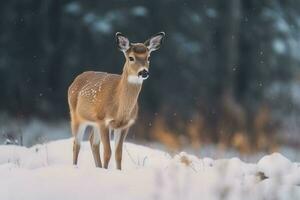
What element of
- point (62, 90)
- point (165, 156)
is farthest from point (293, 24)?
point (165, 156)

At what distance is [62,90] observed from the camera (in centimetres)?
1380

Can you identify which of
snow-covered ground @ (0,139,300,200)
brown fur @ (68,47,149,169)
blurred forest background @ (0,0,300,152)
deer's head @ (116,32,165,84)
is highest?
blurred forest background @ (0,0,300,152)

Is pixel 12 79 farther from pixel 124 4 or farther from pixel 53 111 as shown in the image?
pixel 124 4

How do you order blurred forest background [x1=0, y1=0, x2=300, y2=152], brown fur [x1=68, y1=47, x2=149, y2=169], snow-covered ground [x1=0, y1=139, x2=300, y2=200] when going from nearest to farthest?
snow-covered ground [x1=0, y1=139, x2=300, y2=200]
brown fur [x1=68, y1=47, x2=149, y2=169]
blurred forest background [x1=0, y1=0, x2=300, y2=152]

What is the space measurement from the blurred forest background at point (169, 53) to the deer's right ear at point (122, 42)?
5.40 metres

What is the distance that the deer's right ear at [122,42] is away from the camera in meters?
7.86

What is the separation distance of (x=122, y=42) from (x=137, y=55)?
189 mm

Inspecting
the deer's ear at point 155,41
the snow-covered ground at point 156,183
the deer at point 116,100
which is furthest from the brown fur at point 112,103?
the snow-covered ground at point 156,183

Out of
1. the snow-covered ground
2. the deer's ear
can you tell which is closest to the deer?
the deer's ear

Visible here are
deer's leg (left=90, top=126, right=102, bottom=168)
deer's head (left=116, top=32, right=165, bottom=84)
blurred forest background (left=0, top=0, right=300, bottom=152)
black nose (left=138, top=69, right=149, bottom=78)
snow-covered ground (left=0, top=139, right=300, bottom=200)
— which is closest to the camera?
snow-covered ground (left=0, top=139, right=300, bottom=200)

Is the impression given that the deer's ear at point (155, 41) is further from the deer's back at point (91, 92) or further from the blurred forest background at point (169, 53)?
the blurred forest background at point (169, 53)

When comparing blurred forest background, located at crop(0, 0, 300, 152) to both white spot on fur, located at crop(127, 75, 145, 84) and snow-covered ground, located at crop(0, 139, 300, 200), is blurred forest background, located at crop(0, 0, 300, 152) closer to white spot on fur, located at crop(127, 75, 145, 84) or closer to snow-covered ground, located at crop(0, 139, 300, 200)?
white spot on fur, located at crop(127, 75, 145, 84)

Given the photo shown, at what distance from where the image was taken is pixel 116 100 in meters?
8.17

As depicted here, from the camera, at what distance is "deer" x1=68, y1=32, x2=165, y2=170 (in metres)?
7.88
